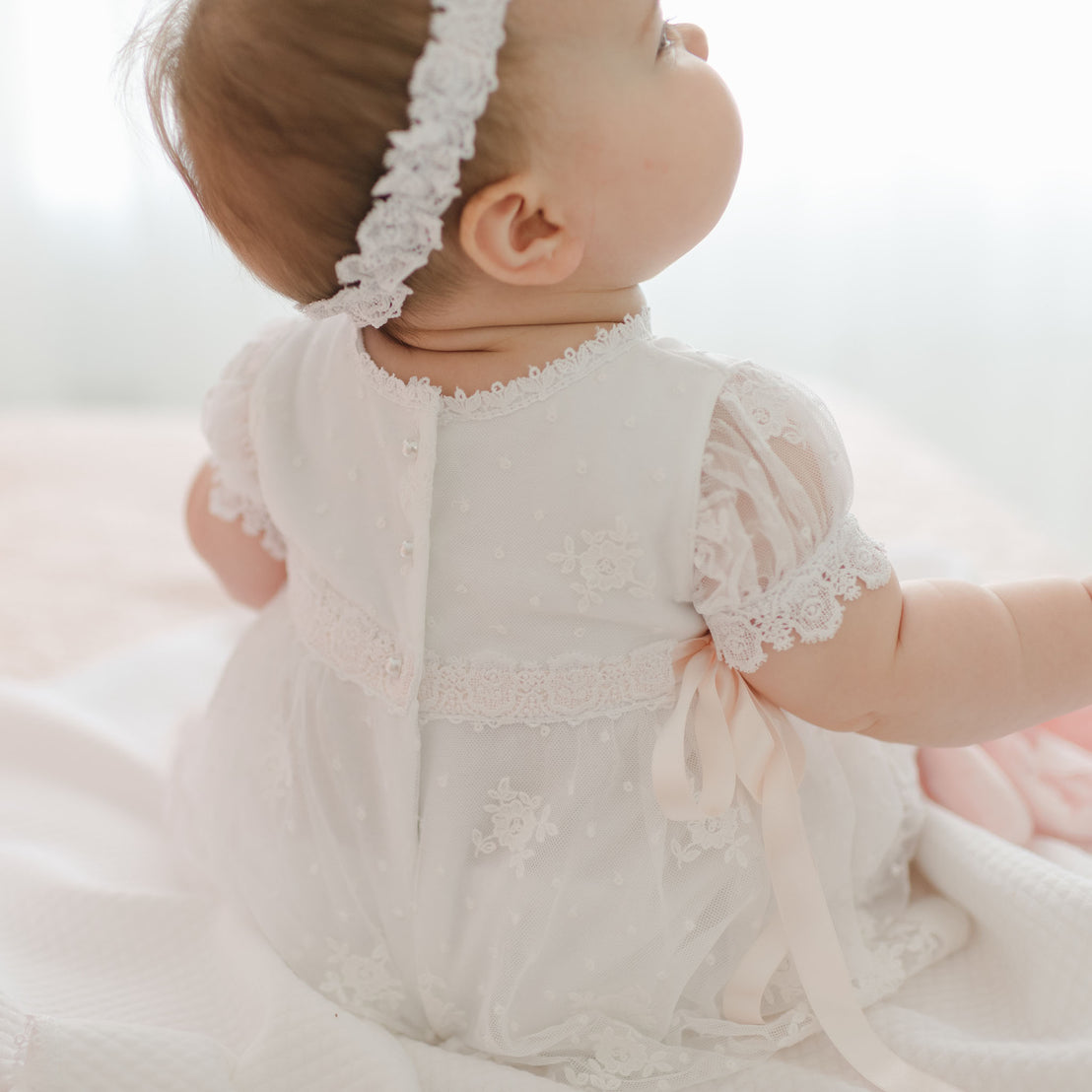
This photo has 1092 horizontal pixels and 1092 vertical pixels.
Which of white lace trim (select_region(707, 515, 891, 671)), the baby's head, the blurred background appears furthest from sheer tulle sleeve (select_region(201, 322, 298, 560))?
the blurred background

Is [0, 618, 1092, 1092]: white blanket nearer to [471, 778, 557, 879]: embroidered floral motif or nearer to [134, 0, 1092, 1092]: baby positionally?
[134, 0, 1092, 1092]: baby

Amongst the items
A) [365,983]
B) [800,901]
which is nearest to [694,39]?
[800,901]

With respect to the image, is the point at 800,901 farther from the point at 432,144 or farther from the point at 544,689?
the point at 432,144

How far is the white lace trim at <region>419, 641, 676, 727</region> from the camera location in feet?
2.52

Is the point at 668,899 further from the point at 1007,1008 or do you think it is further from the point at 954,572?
the point at 954,572

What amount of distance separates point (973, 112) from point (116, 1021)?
217 centimetres

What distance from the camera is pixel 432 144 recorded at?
610mm

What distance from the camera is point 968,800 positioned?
3.11 feet

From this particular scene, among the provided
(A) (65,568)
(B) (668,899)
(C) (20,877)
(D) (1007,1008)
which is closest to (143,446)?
(A) (65,568)

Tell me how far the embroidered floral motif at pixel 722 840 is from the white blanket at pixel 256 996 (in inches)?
5.4

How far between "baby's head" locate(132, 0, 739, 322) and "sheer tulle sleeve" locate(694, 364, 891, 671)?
0.38 feet

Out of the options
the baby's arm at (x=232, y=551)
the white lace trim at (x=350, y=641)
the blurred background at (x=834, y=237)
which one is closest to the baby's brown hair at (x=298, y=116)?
the white lace trim at (x=350, y=641)

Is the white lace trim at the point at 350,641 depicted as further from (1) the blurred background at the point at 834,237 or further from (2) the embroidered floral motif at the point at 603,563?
(1) the blurred background at the point at 834,237

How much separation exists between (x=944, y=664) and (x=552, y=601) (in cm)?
25
